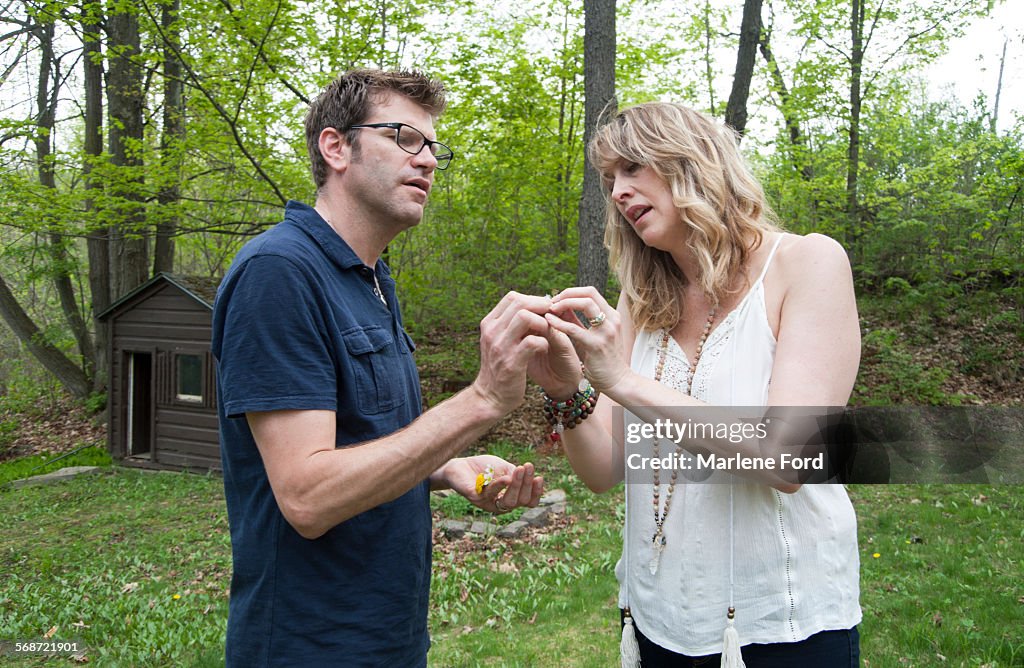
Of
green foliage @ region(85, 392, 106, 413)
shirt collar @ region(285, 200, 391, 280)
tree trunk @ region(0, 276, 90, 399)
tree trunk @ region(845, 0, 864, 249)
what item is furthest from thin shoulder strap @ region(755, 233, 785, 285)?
tree trunk @ region(0, 276, 90, 399)

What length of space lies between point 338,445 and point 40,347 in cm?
1671

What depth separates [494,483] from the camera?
204 centimetres

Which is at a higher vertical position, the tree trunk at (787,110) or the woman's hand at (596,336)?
the tree trunk at (787,110)

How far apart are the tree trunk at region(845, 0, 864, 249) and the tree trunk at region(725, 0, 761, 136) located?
4.21 metres

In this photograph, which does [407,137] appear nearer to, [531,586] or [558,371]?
[558,371]

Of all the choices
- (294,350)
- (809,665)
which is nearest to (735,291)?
(809,665)

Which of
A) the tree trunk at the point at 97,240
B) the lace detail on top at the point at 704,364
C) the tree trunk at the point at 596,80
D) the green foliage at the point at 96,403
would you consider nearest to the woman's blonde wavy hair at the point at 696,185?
the lace detail on top at the point at 704,364

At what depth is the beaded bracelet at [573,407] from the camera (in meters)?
2.01

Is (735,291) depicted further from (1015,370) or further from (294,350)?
(1015,370)

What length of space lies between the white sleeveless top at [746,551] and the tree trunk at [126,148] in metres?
9.86

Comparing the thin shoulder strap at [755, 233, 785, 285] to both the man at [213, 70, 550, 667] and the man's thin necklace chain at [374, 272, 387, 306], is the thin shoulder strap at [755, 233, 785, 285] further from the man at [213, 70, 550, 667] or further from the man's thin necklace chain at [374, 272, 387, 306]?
the man's thin necklace chain at [374, 272, 387, 306]

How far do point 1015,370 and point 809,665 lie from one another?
40.1 ft

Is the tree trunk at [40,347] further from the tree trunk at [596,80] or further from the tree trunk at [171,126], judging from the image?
the tree trunk at [596,80]

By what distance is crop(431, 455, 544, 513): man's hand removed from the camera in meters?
2.03
